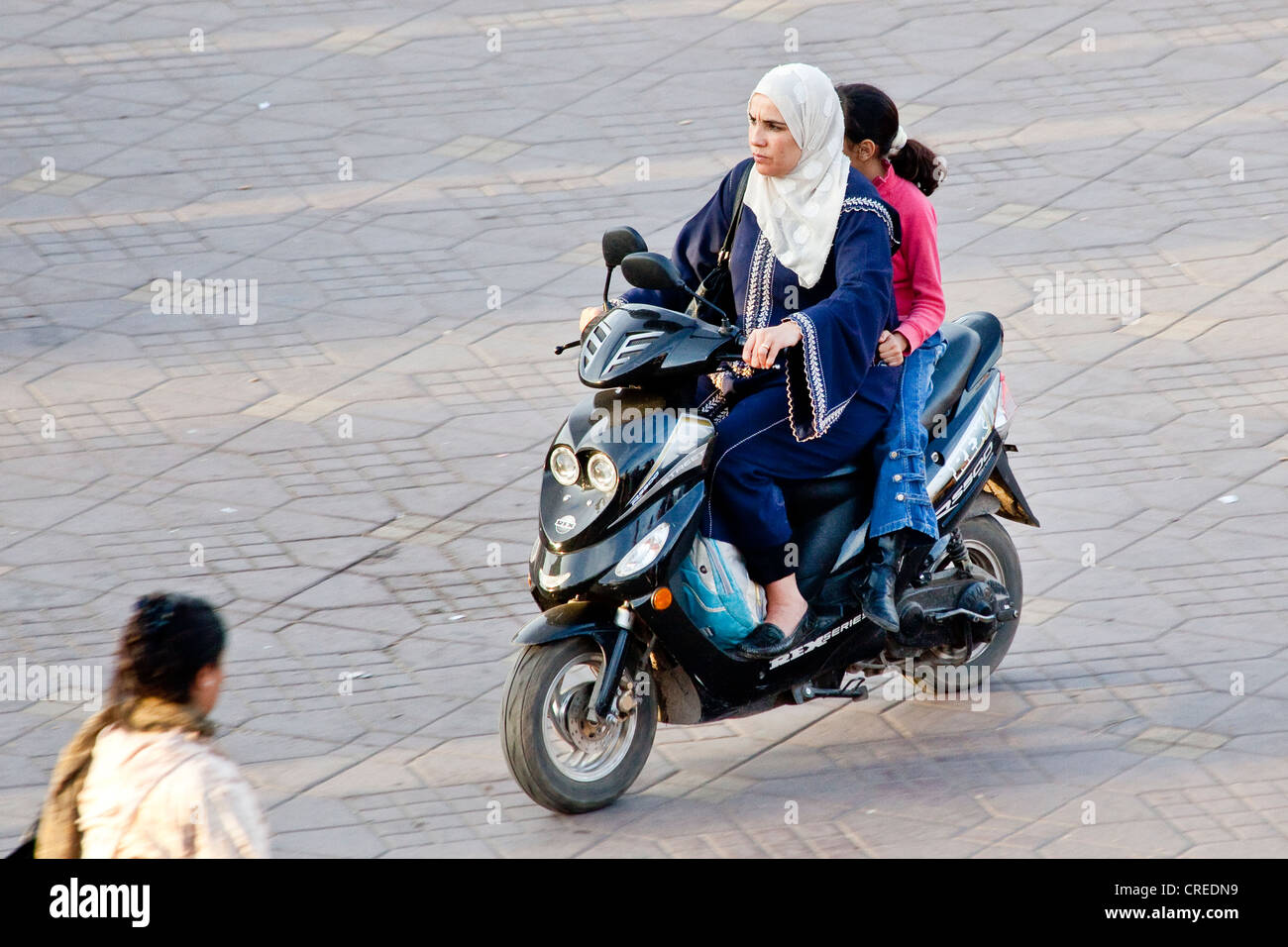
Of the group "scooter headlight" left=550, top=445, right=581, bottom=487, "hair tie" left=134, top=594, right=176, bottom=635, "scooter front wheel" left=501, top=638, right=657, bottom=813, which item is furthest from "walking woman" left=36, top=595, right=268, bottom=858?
"scooter headlight" left=550, top=445, right=581, bottom=487

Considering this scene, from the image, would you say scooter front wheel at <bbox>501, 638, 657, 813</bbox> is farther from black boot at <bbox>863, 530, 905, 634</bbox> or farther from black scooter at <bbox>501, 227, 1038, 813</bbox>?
black boot at <bbox>863, 530, 905, 634</bbox>

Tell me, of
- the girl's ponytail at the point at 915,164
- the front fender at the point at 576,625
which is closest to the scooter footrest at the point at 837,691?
the front fender at the point at 576,625

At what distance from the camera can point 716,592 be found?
5.18 m

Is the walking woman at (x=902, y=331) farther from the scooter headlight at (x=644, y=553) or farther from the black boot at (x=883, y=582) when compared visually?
the scooter headlight at (x=644, y=553)

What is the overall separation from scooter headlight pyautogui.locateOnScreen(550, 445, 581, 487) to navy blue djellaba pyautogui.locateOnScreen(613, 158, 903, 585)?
37 centimetres

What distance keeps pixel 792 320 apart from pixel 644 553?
28.3 inches

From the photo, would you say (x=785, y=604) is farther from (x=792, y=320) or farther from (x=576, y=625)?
(x=792, y=320)

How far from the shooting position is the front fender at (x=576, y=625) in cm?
500

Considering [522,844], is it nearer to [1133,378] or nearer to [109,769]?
[109,769]

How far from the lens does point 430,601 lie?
21.1 feet

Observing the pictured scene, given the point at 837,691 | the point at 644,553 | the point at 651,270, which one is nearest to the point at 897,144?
the point at 651,270

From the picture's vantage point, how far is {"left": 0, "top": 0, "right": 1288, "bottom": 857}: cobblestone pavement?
5.39 meters

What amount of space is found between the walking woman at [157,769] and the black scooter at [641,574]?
1.63 meters
